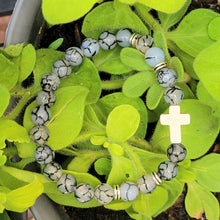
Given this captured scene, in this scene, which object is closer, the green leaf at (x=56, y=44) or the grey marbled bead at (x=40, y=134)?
the grey marbled bead at (x=40, y=134)

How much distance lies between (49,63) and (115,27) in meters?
0.12

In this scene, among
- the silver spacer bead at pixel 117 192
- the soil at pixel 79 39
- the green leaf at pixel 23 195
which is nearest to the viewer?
the green leaf at pixel 23 195

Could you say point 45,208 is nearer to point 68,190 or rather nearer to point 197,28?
point 68,190

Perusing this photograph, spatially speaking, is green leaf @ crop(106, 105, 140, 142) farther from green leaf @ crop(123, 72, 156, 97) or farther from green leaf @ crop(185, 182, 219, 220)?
green leaf @ crop(185, 182, 219, 220)

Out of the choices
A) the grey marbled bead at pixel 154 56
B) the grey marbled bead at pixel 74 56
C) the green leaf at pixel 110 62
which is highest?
the grey marbled bead at pixel 154 56

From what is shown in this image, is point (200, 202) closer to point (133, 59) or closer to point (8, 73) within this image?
point (133, 59)

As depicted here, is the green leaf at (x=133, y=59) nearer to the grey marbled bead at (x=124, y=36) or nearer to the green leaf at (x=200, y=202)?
the grey marbled bead at (x=124, y=36)

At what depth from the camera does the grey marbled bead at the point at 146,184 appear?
62 centimetres

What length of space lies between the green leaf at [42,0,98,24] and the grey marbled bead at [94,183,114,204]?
25 cm

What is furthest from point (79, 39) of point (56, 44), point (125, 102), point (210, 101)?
point (210, 101)

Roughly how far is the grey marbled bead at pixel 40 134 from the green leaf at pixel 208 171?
249mm

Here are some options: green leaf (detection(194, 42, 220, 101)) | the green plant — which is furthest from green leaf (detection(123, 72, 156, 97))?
green leaf (detection(194, 42, 220, 101))

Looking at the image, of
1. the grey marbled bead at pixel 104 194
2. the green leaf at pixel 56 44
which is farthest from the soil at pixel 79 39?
the grey marbled bead at pixel 104 194

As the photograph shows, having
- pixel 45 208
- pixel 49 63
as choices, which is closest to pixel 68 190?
pixel 45 208
